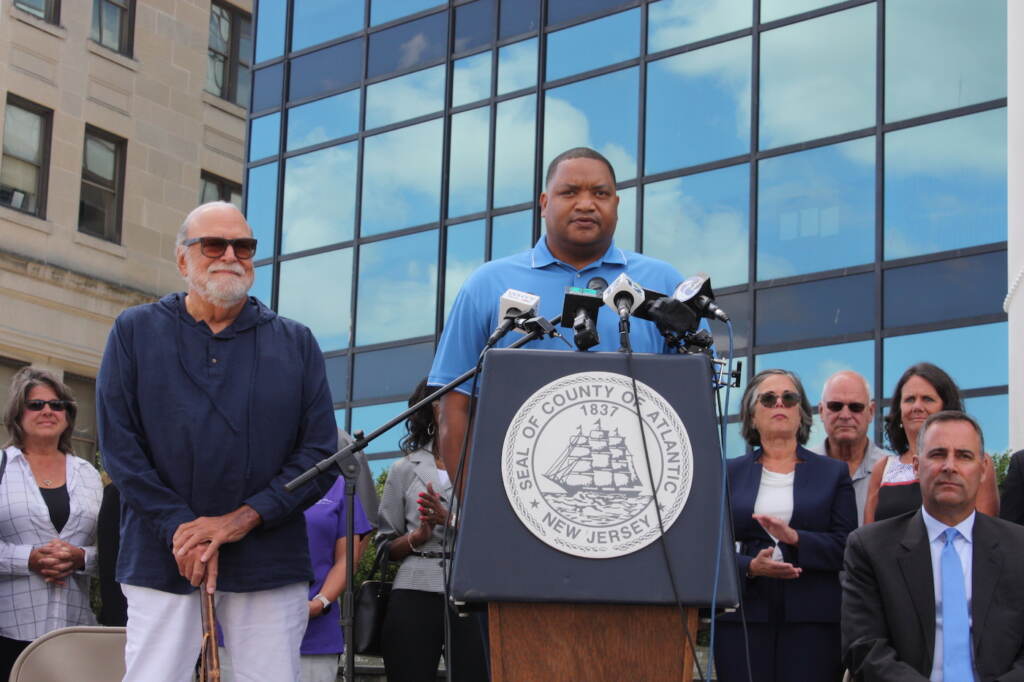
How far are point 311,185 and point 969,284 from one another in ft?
34.6

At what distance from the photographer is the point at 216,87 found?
25.7 metres

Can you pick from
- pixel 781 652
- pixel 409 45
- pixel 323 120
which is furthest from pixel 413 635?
pixel 323 120

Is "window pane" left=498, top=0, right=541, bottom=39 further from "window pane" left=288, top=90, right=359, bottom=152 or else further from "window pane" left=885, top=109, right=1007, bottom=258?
"window pane" left=885, top=109, right=1007, bottom=258

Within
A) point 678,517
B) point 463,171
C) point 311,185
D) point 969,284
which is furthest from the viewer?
point 311,185

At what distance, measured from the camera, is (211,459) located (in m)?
4.31

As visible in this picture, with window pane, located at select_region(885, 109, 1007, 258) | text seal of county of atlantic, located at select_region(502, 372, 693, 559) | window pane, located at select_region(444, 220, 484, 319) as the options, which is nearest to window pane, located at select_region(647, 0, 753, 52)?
window pane, located at select_region(885, 109, 1007, 258)

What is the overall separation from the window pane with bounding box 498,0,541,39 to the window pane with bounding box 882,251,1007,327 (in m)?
6.58

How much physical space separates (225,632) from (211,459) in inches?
20.1

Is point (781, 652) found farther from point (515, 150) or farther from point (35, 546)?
point (515, 150)

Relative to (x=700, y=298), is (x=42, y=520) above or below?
below

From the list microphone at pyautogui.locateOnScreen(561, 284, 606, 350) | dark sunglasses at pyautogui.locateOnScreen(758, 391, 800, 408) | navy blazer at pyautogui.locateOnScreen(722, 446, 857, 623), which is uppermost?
microphone at pyautogui.locateOnScreen(561, 284, 606, 350)

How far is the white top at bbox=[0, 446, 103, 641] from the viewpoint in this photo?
21.1ft

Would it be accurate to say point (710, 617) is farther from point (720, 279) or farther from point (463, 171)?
point (463, 171)

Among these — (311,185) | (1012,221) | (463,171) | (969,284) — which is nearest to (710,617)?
(1012,221)
